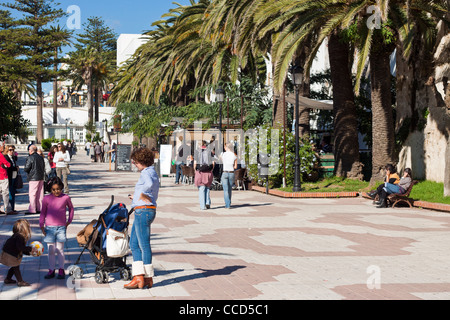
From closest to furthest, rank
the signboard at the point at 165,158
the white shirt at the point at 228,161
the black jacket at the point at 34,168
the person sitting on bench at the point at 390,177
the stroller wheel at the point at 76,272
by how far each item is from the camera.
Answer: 1. the stroller wheel at the point at 76,272
2. the black jacket at the point at 34,168
3. the white shirt at the point at 228,161
4. the person sitting on bench at the point at 390,177
5. the signboard at the point at 165,158

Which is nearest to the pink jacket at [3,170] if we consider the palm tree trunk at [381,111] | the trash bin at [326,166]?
the palm tree trunk at [381,111]

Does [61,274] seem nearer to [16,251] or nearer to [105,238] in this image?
[16,251]

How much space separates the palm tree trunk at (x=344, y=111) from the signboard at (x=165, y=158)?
10061 mm

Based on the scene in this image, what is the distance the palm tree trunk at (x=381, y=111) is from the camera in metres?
20.2

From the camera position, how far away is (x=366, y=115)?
85.1 ft

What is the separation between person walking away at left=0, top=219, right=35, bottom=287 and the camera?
302 inches

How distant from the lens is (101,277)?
306 inches

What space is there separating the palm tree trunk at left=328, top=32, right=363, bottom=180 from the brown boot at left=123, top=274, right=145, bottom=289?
1632 centimetres

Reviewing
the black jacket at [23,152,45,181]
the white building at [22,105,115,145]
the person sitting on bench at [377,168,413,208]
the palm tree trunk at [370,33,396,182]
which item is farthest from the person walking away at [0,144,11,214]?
the white building at [22,105,115,145]

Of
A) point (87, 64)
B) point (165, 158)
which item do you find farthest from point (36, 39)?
point (165, 158)

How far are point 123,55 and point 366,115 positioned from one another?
5354 cm

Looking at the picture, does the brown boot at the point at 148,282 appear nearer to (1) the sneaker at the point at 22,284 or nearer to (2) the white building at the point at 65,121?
(1) the sneaker at the point at 22,284

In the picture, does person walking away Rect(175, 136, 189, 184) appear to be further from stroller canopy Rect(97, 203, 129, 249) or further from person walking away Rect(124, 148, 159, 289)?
person walking away Rect(124, 148, 159, 289)

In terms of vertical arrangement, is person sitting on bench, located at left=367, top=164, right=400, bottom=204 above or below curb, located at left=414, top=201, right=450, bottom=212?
above
